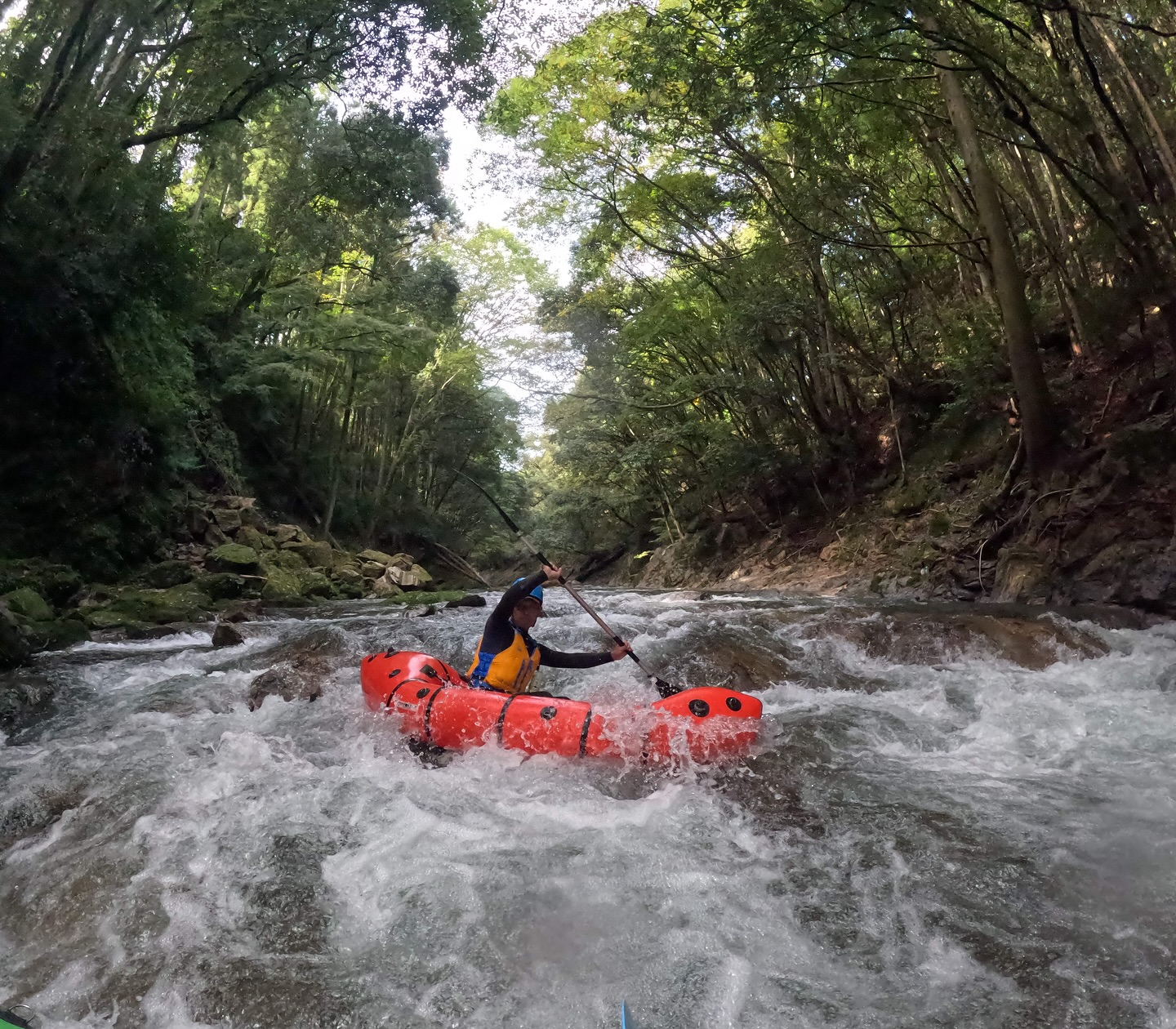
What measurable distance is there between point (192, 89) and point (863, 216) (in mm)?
9596

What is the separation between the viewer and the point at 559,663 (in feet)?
16.9

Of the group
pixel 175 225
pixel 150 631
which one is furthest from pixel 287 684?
pixel 175 225

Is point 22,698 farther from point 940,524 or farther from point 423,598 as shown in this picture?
point 940,524

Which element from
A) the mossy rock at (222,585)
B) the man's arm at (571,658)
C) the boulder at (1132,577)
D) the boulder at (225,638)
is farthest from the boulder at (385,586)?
the boulder at (1132,577)

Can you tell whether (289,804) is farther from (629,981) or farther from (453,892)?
(629,981)

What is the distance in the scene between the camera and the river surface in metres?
2.02

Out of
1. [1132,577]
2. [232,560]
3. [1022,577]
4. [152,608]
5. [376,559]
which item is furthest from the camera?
[376,559]

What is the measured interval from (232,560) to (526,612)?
25.8 ft

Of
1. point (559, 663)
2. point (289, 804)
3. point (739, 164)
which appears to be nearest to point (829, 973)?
point (289, 804)

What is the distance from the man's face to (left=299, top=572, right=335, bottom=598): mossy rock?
804 cm

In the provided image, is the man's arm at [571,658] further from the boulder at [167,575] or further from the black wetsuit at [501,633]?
the boulder at [167,575]

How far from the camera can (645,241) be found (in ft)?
41.9

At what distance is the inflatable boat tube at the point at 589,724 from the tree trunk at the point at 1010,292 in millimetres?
6039

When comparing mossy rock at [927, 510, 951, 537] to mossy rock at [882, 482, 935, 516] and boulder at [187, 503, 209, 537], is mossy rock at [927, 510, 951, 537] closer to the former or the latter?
mossy rock at [882, 482, 935, 516]
